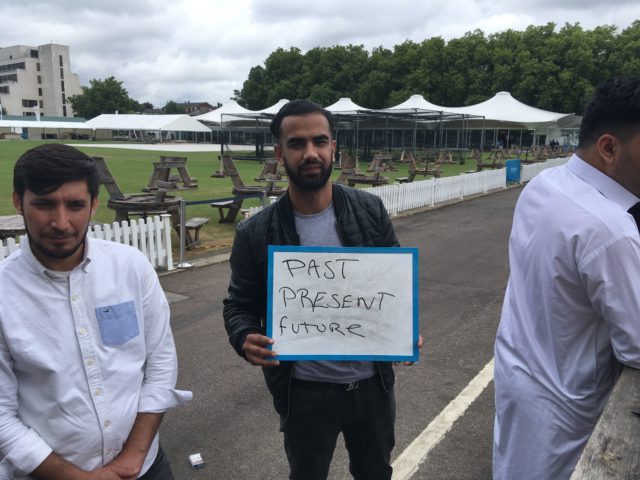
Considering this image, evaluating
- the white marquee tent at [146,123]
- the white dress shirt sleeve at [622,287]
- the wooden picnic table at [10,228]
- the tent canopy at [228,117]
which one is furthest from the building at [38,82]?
the white dress shirt sleeve at [622,287]

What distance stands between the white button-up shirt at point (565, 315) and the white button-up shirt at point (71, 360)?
1390 millimetres

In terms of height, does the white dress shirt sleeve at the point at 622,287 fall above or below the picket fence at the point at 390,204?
above

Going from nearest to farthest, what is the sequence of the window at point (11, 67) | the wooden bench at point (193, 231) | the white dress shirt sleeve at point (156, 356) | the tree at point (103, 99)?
the white dress shirt sleeve at point (156, 356), the wooden bench at point (193, 231), the tree at point (103, 99), the window at point (11, 67)

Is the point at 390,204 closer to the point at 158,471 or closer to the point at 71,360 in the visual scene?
the point at 158,471

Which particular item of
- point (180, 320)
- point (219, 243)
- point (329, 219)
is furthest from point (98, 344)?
point (219, 243)

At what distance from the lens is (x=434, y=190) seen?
15258mm

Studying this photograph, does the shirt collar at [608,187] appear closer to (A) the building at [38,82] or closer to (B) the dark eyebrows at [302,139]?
(B) the dark eyebrows at [302,139]

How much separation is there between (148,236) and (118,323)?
6059 mm

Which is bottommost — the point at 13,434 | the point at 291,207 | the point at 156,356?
the point at 13,434

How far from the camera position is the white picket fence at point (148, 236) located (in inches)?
275

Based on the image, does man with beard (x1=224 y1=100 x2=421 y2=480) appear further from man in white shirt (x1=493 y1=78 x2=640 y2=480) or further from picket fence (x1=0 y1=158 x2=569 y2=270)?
picket fence (x1=0 y1=158 x2=569 y2=270)

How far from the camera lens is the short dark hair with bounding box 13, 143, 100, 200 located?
165 cm

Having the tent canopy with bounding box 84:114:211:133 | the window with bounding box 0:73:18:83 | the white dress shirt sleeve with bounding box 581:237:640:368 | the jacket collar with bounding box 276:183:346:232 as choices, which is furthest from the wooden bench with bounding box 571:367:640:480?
the window with bounding box 0:73:18:83

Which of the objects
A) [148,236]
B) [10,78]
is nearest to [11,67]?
[10,78]
